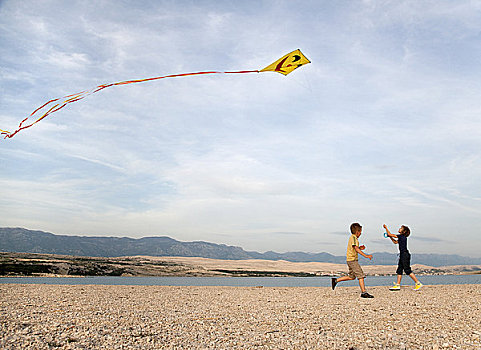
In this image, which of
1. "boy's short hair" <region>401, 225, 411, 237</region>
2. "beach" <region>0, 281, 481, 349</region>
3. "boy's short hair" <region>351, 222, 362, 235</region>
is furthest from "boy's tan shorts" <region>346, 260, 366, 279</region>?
"boy's short hair" <region>401, 225, 411, 237</region>

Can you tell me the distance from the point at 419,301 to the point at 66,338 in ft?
37.9

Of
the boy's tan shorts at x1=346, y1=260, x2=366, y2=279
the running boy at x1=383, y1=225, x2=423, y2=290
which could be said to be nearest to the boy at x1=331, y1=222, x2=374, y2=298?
the boy's tan shorts at x1=346, y1=260, x2=366, y2=279

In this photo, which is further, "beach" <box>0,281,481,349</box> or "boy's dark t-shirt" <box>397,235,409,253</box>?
"boy's dark t-shirt" <box>397,235,409,253</box>

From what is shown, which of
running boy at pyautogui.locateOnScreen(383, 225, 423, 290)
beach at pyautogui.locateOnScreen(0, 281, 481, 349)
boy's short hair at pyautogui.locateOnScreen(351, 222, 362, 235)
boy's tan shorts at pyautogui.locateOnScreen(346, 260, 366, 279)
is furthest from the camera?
running boy at pyautogui.locateOnScreen(383, 225, 423, 290)

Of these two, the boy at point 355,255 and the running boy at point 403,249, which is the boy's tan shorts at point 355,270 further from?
the running boy at point 403,249

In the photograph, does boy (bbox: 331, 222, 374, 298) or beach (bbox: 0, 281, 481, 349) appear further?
boy (bbox: 331, 222, 374, 298)

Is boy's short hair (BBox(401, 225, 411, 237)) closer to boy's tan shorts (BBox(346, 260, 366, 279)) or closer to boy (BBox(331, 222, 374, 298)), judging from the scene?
boy (BBox(331, 222, 374, 298))

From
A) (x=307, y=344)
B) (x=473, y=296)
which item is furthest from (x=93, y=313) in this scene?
(x=473, y=296)

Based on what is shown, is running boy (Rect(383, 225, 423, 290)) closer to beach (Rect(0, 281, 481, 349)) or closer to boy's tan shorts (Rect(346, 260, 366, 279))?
boy's tan shorts (Rect(346, 260, 366, 279))

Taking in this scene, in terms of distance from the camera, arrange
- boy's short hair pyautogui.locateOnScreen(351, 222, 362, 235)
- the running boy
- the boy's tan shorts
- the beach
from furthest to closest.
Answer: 1. the running boy
2. boy's short hair pyautogui.locateOnScreen(351, 222, 362, 235)
3. the boy's tan shorts
4. the beach

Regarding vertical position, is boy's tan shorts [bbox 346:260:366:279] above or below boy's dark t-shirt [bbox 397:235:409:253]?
below

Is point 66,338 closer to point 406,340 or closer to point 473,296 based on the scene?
point 406,340

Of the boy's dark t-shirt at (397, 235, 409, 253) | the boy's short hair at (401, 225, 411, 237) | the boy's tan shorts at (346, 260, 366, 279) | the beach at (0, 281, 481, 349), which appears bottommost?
the beach at (0, 281, 481, 349)

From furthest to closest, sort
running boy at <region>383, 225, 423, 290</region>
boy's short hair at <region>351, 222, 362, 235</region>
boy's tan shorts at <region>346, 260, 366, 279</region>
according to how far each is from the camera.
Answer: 1. running boy at <region>383, 225, 423, 290</region>
2. boy's short hair at <region>351, 222, 362, 235</region>
3. boy's tan shorts at <region>346, 260, 366, 279</region>
